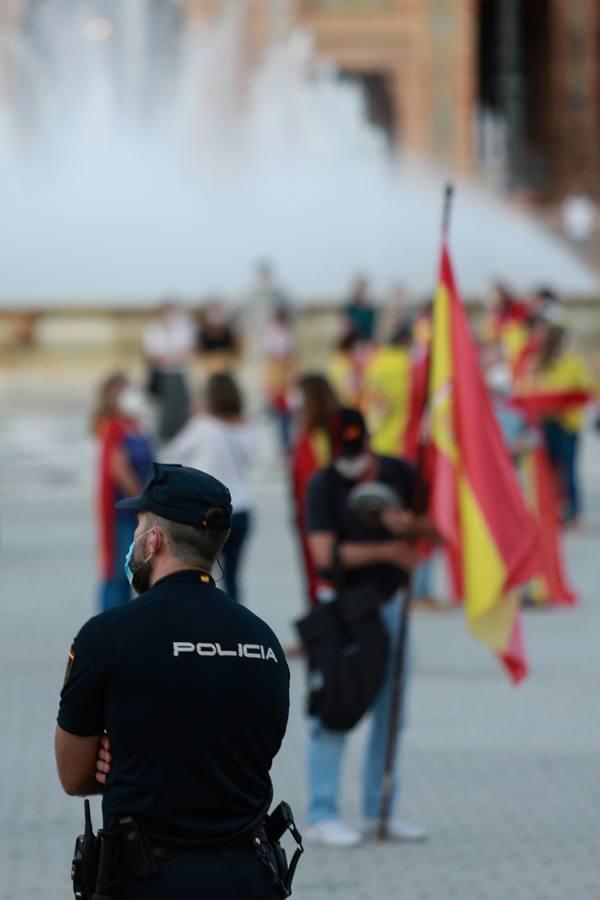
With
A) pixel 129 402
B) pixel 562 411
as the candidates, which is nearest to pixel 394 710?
pixel 129 402

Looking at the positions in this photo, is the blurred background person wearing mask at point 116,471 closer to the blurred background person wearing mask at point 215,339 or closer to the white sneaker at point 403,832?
the white sneaker at point 403,832

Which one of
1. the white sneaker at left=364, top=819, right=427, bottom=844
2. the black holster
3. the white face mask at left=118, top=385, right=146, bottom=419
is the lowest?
the white sneaker at left=364, top=819, right=427, bottom=844

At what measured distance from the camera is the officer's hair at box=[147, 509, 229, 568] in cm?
382

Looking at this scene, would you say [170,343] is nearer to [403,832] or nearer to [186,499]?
[403,832]

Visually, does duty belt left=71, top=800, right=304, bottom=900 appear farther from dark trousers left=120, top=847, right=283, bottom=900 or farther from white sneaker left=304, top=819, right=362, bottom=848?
white sneaker left=304, top=819, right=362, bottom=848

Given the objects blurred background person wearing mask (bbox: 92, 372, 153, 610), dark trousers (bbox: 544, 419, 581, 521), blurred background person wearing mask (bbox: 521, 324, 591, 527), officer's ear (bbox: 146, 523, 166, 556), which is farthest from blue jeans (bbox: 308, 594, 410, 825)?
dark trousers (bbox: 544, 419, 581, 521)

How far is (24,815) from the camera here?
23.6 ft

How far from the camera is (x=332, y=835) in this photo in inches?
270

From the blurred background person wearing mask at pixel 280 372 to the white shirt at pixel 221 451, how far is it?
9706 mm

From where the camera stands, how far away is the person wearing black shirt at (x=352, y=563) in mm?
6887

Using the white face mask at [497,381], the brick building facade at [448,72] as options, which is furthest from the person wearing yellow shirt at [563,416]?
the brick building facade at [448,72]

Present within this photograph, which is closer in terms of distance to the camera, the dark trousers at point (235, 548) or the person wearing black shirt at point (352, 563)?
the person wearing black shirt at point (352, 563)

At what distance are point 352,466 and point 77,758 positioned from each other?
3434mm

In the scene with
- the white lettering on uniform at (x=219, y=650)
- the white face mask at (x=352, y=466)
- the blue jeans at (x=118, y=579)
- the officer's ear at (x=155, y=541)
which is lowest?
the blue jeans at (x=118, y=579)
